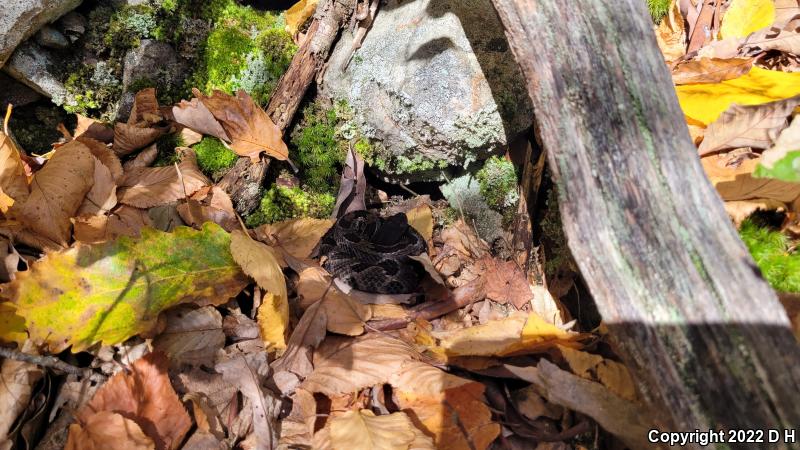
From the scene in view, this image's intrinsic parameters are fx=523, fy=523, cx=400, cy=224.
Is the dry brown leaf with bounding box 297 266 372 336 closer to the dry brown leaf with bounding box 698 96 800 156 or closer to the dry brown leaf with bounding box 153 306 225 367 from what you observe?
the dry brown leaf with bounding box 153 306 225 367

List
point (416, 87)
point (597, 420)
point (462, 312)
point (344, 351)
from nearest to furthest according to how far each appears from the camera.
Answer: point (597, 420) < point (344, 351) < point (462, 312) < point (416, 87)

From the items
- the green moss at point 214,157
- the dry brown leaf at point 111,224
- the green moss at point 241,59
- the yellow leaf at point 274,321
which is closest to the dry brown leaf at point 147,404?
the yellow leaf at point 274,321

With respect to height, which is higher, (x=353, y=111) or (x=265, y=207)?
(x=353, y=111)

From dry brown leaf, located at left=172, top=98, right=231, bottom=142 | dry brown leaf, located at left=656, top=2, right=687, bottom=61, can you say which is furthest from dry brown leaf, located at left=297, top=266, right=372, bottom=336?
dry brown leaf, located at left=656, top=2, right=687, bottom=61

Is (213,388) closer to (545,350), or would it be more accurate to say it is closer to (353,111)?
(545,350)

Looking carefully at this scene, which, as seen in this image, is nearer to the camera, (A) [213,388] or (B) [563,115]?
(B) [563,115]

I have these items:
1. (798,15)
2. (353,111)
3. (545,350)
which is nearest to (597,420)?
(545,350)

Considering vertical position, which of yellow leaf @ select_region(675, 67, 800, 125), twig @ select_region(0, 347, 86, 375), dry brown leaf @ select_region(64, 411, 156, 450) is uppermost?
yellow leaf @ select_region(675, 67, 800, 125)
